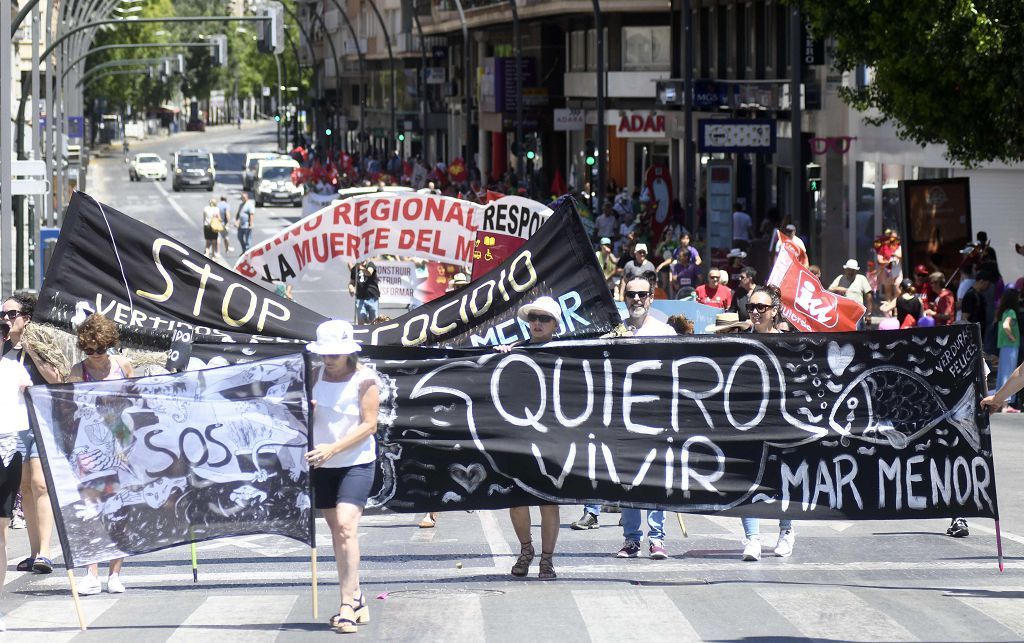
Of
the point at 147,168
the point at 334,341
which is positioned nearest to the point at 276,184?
the point at 147,168

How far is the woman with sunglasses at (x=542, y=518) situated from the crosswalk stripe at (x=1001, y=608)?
231 centimetres

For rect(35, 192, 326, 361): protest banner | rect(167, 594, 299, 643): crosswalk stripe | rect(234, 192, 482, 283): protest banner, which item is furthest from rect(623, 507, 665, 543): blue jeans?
rect(234, 192, 482, 283): protest banner

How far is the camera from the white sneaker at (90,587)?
9.90m

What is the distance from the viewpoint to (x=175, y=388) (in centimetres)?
948

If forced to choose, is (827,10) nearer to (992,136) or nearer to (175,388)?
(992,136)

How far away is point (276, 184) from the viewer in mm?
70312

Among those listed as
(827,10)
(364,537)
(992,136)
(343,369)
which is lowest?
(364,537)

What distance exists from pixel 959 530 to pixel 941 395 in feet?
5.48

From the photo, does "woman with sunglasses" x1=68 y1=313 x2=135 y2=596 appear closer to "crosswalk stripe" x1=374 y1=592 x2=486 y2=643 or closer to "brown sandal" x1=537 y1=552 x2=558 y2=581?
"crosswalk stripe" x1=374 y1=592 x2=486 y2=643

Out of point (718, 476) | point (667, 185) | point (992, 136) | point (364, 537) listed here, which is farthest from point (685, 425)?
point (667, 185)

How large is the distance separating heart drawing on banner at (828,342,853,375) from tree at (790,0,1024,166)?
10870mm

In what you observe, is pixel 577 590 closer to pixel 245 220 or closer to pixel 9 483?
pixel 9 483

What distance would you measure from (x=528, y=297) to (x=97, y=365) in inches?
115

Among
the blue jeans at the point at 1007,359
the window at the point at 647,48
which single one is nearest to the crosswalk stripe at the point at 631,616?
the blue jeans at the point at 1007,359
